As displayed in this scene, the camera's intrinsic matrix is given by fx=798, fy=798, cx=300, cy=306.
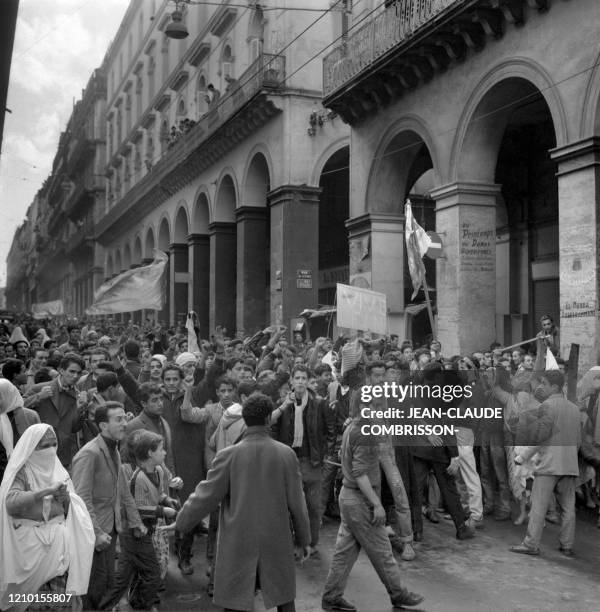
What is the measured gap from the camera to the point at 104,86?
58.5 meters

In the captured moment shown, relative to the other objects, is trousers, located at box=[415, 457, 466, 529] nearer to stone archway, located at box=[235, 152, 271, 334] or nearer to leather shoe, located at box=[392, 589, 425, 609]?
leather shoe, located at box=[392, 589, 425, 609]

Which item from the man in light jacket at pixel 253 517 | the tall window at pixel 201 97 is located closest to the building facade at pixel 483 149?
the man in light jacket at pixel 253 517

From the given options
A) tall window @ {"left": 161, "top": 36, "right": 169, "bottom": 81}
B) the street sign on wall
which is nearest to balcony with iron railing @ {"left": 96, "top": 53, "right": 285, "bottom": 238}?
tall window @ {"left": 161, "top": 36, "right": 169, "bottom": 81}

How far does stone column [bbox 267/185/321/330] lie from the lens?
22.3m

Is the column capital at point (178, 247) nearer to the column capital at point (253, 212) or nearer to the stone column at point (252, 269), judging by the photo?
the stone column at point (252, 269)

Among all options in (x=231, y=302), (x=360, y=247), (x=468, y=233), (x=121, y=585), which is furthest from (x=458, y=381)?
(x=231, y=302)

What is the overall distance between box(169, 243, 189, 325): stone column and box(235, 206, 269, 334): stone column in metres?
8.05

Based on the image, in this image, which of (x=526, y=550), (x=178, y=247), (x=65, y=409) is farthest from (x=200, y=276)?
(x=526, y=550)

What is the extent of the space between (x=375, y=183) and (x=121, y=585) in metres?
14.0

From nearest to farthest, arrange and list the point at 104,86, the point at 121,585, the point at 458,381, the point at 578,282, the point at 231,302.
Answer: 1. the point at 121,585
2. the point at 458,381
3. the point at 578,282
4. the point at 231,302
5. the point at 104,86

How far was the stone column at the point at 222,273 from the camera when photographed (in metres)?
→ 28.2

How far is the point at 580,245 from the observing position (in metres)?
11.9

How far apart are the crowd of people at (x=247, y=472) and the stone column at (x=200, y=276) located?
20116 millimetres

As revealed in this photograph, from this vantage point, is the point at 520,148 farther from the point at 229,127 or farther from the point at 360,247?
the point at 229,127
